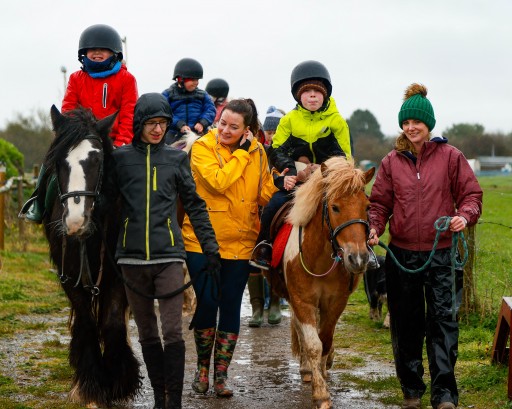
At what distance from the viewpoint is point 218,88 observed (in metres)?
13.4

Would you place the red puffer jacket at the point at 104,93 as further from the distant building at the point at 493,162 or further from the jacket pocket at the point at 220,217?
the distant building at the point at 493,162

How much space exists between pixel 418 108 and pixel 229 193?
1556 millimetres

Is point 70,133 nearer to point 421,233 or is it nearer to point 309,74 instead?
point 309,74

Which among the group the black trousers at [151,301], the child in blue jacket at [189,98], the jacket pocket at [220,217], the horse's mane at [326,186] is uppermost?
the child in blue jacket at [189,98]

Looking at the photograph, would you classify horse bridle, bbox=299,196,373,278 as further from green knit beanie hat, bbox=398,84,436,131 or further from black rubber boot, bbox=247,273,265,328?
black rubber boot, bbox=247,273,265,328

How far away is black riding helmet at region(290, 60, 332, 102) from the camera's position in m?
6.90

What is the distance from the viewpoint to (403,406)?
5.89 metres

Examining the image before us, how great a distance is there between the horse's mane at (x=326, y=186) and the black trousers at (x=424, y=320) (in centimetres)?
63

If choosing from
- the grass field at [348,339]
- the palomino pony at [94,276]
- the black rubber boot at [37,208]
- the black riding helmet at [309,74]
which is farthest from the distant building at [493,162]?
the palomino pony at [94,276]

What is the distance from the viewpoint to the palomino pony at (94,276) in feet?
18.3

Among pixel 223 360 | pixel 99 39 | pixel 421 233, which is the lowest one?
pixel 223 360

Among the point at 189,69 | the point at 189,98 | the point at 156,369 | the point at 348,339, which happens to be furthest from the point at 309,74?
the point at 189,69

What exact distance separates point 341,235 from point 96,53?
2754 millimetres

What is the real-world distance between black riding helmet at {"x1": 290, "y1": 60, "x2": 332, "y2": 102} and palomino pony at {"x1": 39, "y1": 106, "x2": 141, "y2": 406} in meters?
1.84
